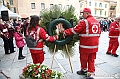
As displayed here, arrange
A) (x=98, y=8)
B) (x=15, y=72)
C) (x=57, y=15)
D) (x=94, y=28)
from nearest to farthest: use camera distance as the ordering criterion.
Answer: (x=94, y=28)
(x=57, y=15)
(x=15, y=72)
(x=98, y=8)

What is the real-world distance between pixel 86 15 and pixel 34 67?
5.57 ft

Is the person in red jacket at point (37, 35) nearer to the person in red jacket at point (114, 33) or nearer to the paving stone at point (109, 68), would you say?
the paving stone at point (109, 68)

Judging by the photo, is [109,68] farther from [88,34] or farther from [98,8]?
[98,8]

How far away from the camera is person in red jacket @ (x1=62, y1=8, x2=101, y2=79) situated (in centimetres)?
334

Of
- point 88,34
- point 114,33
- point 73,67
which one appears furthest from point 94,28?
point 114,33

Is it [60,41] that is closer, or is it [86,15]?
[86,15]

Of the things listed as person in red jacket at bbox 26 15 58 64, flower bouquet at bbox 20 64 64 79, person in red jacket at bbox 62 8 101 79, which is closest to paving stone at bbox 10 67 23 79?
person in red jacket at bbox 26 15 58 64

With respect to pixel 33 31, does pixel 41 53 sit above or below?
below

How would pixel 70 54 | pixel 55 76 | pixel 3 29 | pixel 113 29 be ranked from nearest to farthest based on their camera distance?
pixel 55 76
pixel 70 54
pixel 113 29
pixel 3 29

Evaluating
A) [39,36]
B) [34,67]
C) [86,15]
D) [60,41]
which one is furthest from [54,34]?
[34,67]

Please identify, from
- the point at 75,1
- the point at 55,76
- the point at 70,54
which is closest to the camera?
the point at 55,76

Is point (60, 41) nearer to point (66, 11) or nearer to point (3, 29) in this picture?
point (66, 11)

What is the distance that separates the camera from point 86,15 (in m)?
3.47

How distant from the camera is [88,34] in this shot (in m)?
3.36
